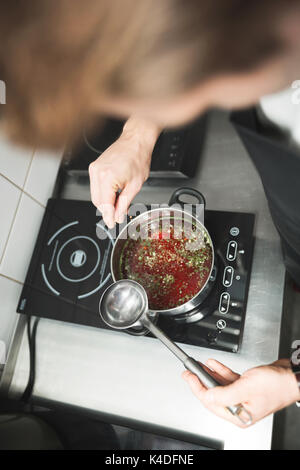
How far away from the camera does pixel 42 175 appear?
81cm

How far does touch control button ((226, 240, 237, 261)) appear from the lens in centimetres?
64

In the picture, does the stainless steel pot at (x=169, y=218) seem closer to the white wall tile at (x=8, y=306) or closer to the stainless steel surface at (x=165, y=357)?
the stainless steel surface at (x=165, y=357)

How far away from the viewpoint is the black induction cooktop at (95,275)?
0.61 meters

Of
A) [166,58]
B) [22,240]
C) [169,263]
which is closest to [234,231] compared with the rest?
[169,263]

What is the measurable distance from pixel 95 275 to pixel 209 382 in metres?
0.34

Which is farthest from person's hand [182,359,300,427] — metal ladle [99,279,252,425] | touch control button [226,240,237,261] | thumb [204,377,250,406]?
touch control button [226,240,237,261]

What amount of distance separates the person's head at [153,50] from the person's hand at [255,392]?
0.35 metres

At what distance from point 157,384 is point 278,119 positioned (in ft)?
1.64

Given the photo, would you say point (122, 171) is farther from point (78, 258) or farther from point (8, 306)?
point (8, 306)

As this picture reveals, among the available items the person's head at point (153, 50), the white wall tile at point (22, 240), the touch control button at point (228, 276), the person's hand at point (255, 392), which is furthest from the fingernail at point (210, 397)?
the white wall tile at point (22, 240)

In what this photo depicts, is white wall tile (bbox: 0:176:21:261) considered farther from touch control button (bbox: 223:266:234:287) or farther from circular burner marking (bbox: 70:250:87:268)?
touch control button (bbox: 223:266:234:287)

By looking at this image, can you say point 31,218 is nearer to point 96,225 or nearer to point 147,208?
point 96,225

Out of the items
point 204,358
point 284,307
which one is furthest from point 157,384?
point 284,307

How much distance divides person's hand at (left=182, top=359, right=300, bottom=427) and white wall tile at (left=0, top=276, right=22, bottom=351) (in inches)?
17.0
